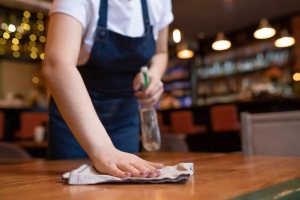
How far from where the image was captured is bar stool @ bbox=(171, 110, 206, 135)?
17.5 ft

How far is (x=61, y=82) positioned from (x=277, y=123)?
103cm

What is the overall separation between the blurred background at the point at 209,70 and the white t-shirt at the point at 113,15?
293 centimetres

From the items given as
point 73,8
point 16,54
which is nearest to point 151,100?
point 73,8

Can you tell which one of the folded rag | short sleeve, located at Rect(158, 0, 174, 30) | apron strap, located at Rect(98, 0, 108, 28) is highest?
short sleeve, located at Rect(158, 0, 174, 30)

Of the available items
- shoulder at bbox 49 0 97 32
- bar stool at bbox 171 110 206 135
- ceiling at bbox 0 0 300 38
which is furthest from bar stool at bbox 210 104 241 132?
shoulder at bbox 49 0 97 32

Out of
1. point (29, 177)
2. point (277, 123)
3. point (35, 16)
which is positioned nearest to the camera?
point (29, 177)

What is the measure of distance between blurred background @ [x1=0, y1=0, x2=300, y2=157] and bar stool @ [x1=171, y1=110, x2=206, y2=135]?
15 millimetres

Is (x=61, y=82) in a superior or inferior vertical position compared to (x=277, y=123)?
superior

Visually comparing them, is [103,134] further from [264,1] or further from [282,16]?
[282,16]

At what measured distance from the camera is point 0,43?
586 cm

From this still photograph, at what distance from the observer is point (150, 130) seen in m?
1.32

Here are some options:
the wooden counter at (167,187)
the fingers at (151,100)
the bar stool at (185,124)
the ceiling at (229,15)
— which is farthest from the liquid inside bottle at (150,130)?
the ceiling at (229,15)

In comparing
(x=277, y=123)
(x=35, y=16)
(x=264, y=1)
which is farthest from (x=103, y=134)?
(x=35, y=16)

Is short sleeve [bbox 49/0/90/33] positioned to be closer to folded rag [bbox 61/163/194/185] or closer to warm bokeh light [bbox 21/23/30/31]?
folded rag [bbox 61/163/194/185]
